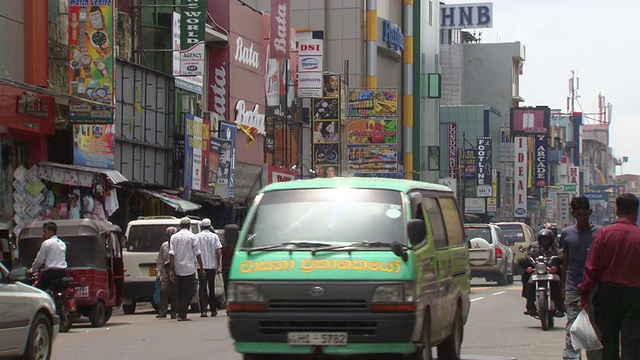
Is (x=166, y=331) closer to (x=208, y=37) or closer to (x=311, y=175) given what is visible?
(x=208, y=37)

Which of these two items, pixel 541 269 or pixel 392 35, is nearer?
pixel 541 269

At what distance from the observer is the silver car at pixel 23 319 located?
12047 mm

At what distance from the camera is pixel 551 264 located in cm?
1895

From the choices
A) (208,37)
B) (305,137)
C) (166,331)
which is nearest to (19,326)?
(166,331)

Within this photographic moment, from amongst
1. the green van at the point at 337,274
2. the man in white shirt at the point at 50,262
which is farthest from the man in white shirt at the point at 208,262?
the green van at the point at 337,274

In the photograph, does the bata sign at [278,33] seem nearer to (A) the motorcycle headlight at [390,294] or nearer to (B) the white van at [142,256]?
(B) the white van at [142,256]

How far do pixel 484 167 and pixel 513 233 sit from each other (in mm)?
49862

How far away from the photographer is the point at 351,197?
37.8ft

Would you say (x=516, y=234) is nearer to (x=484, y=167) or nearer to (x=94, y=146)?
(x=94, y=146)

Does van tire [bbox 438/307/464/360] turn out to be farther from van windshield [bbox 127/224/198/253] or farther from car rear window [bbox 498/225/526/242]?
car rear window [bbox 498/225/526/242]

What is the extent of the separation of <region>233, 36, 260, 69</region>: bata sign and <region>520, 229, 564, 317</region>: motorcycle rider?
80.1 ft

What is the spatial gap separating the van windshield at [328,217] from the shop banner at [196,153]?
2476 cm

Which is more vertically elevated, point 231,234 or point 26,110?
point 26,110

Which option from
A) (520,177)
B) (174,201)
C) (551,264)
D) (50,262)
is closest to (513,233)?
(174,201)
